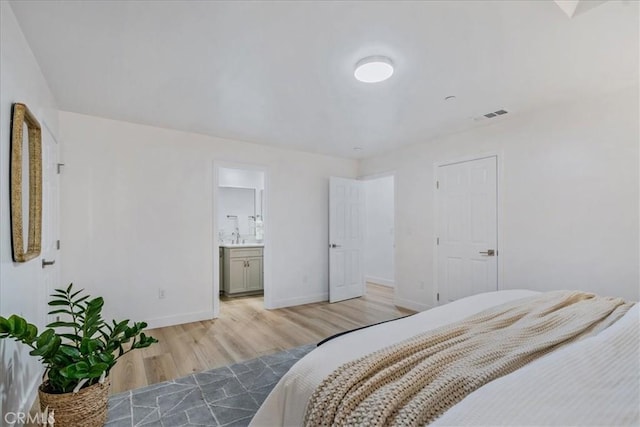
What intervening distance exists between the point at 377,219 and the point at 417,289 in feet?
7.92

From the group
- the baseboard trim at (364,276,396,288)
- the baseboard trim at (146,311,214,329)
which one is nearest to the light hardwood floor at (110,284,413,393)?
the baseboard trim at (146,311,214,329)

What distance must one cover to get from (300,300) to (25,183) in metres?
3.55

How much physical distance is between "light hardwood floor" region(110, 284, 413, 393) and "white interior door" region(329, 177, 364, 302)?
0.27 meters

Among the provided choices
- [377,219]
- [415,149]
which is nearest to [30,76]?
[415,149]

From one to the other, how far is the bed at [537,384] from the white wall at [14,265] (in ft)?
4.82

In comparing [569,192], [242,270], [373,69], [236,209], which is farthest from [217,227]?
[569,192]

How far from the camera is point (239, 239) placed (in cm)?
606

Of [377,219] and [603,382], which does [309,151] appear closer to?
[377,219]

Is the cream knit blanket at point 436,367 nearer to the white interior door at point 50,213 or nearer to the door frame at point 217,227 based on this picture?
the white interior door at point 50,213

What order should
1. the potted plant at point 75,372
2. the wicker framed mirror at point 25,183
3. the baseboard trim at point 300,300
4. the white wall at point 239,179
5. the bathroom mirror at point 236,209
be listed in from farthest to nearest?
the bathroom mirror at point 236,209, the white wall at point 239,179, the baseboard trim at point 300,300, the wicker framed mirror at point 25,183, the potted plant at point 75,372

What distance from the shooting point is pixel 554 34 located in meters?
1.94

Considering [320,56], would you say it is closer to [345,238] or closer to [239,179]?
[345,238]

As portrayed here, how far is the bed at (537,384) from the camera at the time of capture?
2.56 ft

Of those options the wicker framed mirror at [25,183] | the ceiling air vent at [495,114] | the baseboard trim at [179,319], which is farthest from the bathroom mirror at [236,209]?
the ceiling air vent at [495,114]
